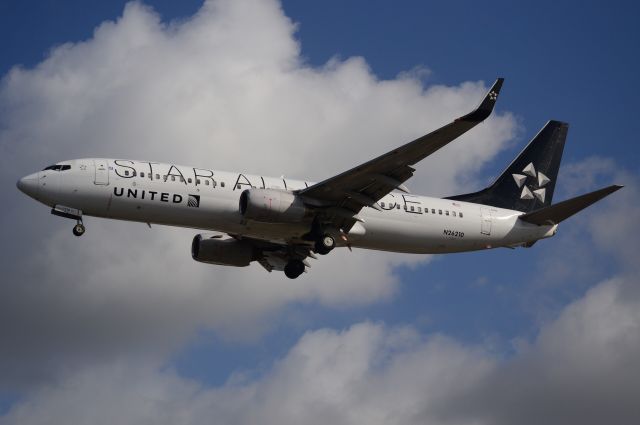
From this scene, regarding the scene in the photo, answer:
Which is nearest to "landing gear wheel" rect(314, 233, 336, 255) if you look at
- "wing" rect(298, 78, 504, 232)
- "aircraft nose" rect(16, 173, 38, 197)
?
"wing" rect(298, 78, 504, 232)

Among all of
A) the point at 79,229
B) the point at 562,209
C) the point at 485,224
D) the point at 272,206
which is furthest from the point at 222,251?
the point at 562,209

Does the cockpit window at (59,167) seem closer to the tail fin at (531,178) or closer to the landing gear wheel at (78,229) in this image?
the landing gear wheel at (78,229)

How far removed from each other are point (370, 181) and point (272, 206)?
4.48 m

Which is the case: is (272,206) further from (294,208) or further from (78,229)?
(78,229)

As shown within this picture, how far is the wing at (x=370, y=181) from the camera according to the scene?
42.5m

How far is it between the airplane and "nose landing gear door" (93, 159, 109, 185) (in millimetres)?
44

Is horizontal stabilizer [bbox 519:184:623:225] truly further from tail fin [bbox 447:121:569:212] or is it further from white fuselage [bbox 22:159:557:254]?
white fuselage [bbox 22:159:557:254]

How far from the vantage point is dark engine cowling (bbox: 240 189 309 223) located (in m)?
46.1

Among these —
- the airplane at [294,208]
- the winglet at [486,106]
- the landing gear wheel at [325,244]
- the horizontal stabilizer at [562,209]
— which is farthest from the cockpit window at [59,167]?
the horizontal stabilizer at [562,209]

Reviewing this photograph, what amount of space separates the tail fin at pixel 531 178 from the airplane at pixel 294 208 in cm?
141

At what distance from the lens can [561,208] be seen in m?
51.9

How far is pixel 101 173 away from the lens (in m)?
46.5

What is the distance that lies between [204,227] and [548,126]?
2254 cm

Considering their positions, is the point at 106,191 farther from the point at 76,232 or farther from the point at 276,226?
the point at 276,226
